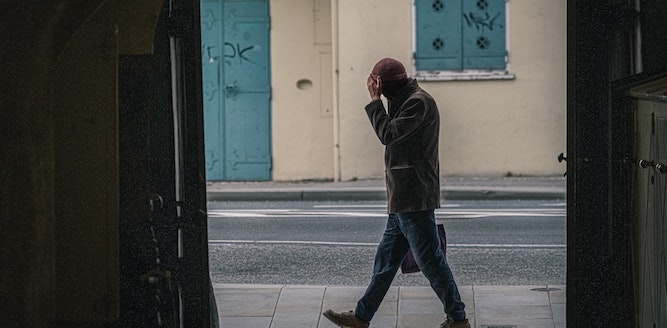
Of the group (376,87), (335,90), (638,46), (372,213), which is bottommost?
(372,213)

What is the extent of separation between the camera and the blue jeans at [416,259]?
7.68 meters

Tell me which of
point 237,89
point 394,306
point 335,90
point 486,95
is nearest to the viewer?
point 394,306

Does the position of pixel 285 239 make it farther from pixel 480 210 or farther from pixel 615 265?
pixel 615 265

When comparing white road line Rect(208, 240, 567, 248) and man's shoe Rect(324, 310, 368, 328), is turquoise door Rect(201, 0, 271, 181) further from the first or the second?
man's shoe Rect(324, 310, 368, 328)

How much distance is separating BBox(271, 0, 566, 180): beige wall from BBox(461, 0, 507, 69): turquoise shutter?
152 millimetres

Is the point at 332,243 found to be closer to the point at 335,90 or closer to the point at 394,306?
the point at 394,306

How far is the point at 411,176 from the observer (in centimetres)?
766

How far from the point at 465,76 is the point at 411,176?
1211cm

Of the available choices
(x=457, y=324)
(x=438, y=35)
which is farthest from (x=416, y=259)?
(x=438, y=35)

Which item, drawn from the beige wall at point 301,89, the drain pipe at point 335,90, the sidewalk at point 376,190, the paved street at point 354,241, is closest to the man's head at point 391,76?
the paved street at point 354,241

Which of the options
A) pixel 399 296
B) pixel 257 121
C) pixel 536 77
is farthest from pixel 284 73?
pixel 399 296

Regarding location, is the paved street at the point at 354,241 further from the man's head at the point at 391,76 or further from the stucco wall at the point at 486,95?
the man's head at the point at 391,76

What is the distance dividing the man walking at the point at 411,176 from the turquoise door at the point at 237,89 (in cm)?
1233

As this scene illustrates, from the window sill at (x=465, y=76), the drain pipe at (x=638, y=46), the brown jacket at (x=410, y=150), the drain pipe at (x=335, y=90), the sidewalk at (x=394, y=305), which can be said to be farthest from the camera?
the drain pipe at (x=335, y=90)
